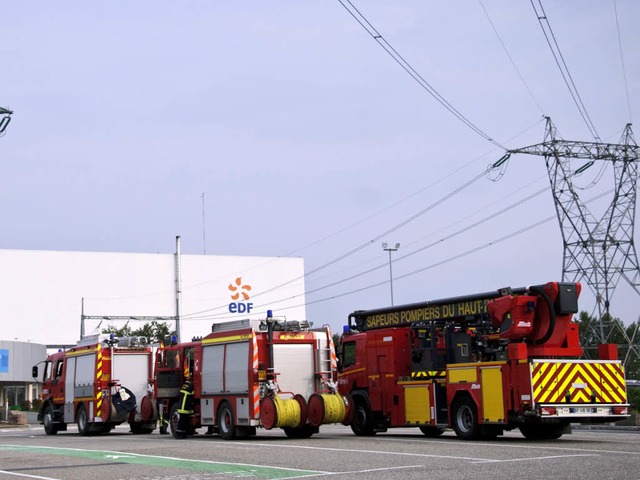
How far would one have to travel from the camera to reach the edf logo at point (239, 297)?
99600mm

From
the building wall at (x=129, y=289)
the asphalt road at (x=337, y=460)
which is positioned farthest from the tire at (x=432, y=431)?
the building wall at (x=129, y=289)

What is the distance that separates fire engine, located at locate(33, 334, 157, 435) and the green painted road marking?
879cm

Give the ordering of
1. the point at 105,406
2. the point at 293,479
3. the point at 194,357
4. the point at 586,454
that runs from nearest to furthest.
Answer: the point at 293,479, the point at 586,454, the point at 194,357, the point at 105,406

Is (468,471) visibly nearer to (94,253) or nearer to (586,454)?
(586,454)

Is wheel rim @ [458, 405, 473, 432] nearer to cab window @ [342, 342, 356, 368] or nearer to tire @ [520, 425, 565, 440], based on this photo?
tire @ [520, 425, 565, 440]

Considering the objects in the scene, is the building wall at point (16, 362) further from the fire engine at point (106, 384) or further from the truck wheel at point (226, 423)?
the truck wheel at point (226, 423)

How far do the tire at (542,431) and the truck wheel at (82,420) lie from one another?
14919mm

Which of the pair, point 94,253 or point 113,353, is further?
point 94,253

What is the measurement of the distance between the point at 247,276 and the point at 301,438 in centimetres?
7700

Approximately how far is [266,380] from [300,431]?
1.86 m

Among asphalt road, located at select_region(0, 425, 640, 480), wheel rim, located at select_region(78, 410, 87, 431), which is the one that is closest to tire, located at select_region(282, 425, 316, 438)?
asphalt road, located at select_region(0, 425, 640, 480)

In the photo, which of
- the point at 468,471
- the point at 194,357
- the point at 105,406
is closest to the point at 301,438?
the point at 194,357

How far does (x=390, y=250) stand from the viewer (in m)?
85.1

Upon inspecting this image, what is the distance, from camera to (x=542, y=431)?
2227 centimetres
